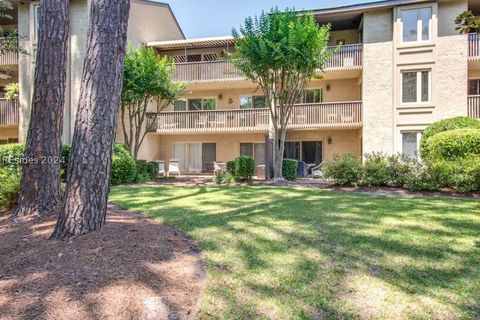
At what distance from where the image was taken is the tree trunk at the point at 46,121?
5.81m

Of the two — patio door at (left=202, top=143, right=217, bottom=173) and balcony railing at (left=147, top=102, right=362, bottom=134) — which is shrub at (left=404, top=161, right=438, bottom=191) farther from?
patio door at (left=202, top=143, right=217, bottom=173)

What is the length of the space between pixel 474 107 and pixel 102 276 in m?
17.8

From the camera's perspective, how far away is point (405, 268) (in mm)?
3527

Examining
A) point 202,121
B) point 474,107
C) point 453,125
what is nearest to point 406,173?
point 453,125

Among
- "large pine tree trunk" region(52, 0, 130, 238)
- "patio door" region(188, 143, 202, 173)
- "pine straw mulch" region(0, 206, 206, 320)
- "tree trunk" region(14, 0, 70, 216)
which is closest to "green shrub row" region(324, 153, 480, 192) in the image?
"pine straw mulch" region(0, 206, 206, 320)

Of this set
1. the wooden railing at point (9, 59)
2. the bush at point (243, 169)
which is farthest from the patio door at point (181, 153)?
the wooden railing at point (9, 59)

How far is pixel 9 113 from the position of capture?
18.2 metres

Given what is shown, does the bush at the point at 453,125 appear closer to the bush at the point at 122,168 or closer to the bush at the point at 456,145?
the bush at the point at 456,145

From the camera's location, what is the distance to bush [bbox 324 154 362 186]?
34.9ft

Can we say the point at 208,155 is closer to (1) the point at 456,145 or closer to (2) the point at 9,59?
(2) the point at 9,59

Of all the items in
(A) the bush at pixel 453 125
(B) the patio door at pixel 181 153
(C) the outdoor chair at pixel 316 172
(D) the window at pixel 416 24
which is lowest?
(C) the outdoor chair at pixel 316 172

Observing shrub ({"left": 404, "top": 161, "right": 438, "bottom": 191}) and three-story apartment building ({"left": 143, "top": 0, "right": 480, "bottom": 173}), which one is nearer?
shrub ({"left": 404, "top": 161, "right": 438, "bottom": 191})

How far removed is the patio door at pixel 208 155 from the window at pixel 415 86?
11113 millimetres

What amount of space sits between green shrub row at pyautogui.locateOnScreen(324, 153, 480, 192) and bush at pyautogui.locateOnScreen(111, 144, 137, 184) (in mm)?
7498
